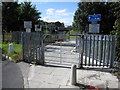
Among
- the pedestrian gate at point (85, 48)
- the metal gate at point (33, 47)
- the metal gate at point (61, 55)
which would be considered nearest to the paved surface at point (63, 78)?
the pedestrian gate at point (85, 48)

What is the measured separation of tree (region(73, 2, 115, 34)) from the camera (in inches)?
768

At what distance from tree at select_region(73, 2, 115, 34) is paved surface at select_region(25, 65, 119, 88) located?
51.2 feet

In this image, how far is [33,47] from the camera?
6566 millimetres

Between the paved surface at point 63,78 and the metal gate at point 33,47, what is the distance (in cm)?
87

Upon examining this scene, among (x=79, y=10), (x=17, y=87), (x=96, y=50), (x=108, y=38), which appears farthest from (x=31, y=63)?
(x=79, y=10)

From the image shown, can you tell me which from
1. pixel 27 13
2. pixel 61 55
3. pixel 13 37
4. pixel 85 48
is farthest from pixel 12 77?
pixel 27 13

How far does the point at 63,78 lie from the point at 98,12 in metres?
17.8

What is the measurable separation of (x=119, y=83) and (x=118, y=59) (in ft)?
5.03

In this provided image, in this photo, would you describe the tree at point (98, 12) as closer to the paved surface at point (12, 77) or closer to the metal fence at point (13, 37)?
the metal fence at point (13, 37)

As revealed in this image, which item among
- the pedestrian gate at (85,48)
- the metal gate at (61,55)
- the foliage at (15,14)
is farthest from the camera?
the foliage at (15,14)

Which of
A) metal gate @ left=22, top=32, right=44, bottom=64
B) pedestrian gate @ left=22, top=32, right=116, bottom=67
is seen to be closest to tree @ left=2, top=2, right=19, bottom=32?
metal gate @ left=22, top=32, right=44, bottom=64

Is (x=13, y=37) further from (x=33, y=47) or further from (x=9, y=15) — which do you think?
(x=33, y=47)

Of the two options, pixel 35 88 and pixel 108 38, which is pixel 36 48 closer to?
pixel 35 88

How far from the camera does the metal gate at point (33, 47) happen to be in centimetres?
631
